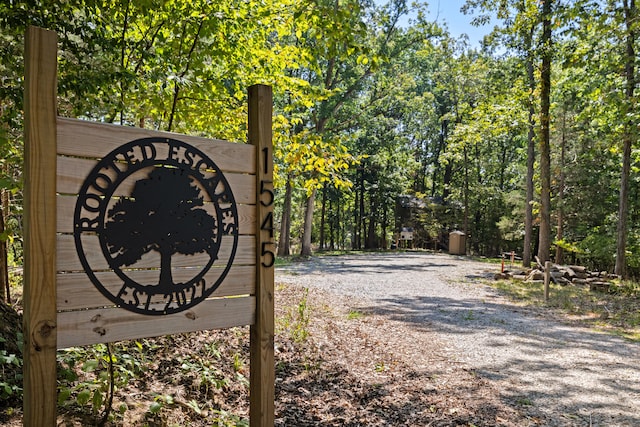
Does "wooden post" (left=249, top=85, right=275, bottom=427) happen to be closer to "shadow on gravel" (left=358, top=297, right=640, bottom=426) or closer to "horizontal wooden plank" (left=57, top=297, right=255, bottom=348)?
"horizontal wooden plank" (left=57, top=297, right=255, bottom=348)

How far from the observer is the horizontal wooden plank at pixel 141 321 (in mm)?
2006

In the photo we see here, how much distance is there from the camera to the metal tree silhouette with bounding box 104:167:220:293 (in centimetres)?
214

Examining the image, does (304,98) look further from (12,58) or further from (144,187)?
(144,187)

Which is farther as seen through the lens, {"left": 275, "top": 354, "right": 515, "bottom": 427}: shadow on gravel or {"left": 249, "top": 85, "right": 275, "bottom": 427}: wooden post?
{"left": 275, "top": 354, "right": 515, "bottom": 427}: shadow on gravel

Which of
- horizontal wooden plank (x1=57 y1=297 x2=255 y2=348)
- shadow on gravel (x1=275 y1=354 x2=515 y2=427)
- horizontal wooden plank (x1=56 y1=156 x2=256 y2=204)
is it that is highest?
horizontal wooden plank (x1=56 y1=156 x2=256 y2=204)

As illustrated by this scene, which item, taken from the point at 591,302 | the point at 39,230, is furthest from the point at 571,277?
the point at 39,230

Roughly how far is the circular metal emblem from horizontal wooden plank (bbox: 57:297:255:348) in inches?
1.9

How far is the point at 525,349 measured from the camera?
6102 mm

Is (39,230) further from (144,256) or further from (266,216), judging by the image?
(266,216)

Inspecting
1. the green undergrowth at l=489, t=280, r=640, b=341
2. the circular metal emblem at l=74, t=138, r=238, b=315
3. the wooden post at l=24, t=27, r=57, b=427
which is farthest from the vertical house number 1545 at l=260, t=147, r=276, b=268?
the green undergrowth at l=489, t=280, r=640, b=341

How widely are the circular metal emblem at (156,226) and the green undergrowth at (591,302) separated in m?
7.21

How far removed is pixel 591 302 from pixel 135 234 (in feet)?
33.9

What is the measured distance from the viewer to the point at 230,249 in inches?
99.3

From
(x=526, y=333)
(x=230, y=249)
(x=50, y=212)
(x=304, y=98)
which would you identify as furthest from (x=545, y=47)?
(x=50, y=212)
